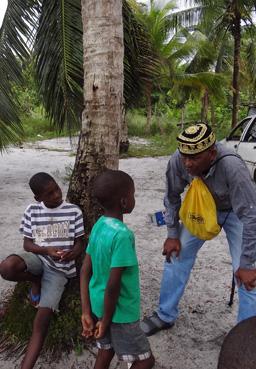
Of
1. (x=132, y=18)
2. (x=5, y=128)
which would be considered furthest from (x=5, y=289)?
(x=132, y=18)

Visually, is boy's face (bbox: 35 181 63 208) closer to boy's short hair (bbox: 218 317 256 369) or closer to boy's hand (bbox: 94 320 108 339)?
boy's hand (bbox: 94 320 108 339)

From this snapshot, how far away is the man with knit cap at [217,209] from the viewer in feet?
7.68

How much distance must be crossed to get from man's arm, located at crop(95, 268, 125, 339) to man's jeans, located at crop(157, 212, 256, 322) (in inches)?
39.6

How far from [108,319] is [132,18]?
190 inches

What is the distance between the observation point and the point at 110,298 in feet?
6.53

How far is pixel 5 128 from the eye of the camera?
6406 millimetres

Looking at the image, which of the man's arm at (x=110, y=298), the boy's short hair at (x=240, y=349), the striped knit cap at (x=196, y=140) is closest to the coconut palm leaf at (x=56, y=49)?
the striped knit cap at (x=196, y=140)

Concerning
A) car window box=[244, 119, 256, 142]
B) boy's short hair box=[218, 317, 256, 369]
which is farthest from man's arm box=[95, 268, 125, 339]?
car window box=[244, 119, 256, 142]

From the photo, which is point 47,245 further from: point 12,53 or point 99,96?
point 12,53

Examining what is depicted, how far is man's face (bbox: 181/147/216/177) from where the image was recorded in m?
2.38

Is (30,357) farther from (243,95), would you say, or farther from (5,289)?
(243,95)

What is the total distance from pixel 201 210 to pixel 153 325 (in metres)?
1.04

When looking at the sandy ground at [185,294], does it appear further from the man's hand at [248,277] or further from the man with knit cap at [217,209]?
the man's hand at [248,277]

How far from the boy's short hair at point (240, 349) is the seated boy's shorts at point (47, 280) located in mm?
1296
